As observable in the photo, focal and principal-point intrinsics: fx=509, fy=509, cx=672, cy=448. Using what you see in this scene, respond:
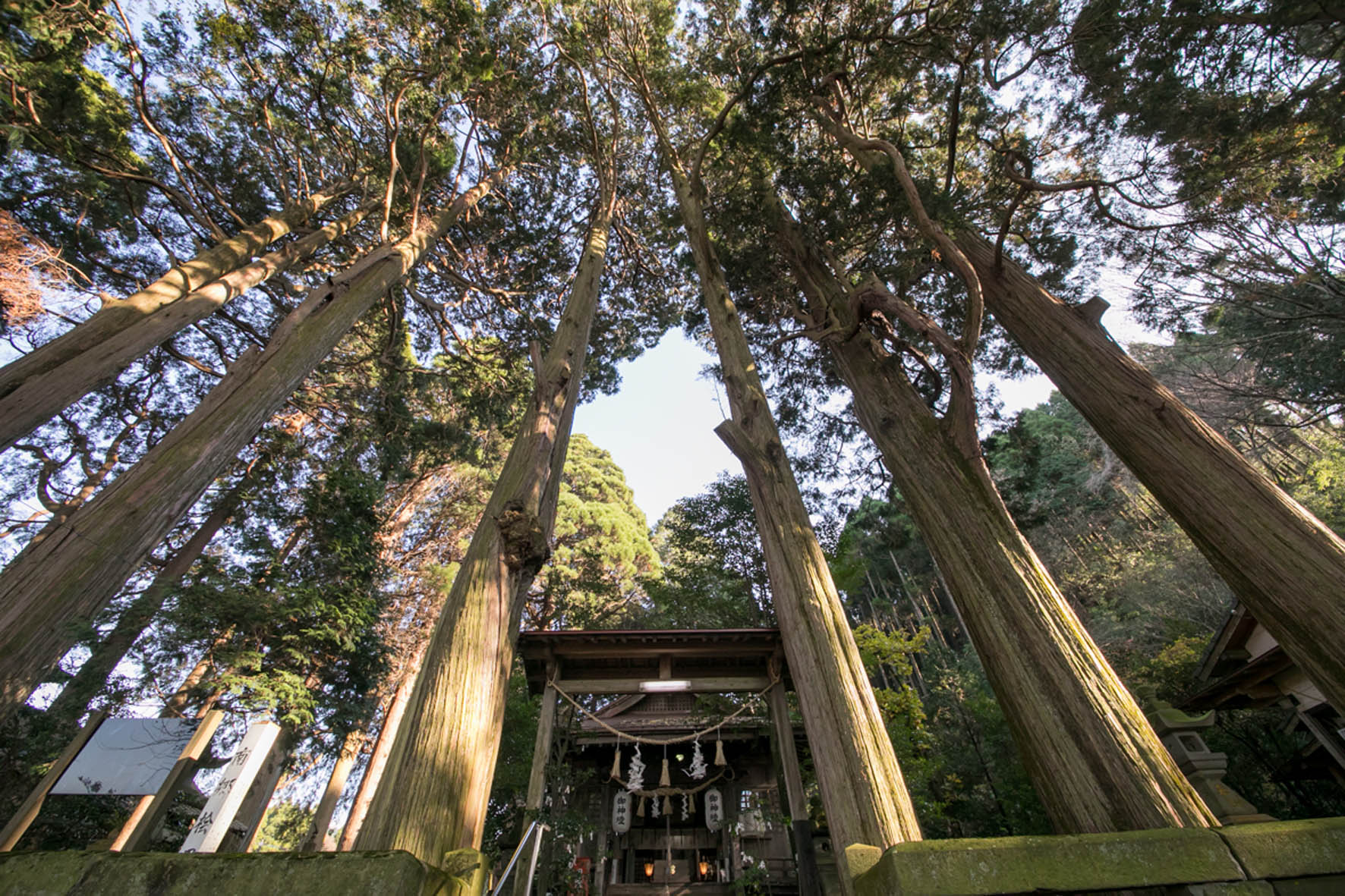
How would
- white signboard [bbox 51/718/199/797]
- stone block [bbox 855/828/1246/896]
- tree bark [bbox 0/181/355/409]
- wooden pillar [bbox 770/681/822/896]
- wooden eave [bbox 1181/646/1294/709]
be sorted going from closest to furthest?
stone block [bbox 855/828/1246/896], tree bark [bbox 0/181/355/409], wooden pillar [bbox 770/681/822/896], wooden eave [bbox 1181/646/1294/709], white signboard [bbox 51/718/199/797]

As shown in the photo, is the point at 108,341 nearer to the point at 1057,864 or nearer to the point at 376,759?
the point at 1057,864

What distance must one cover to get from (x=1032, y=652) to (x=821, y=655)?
1611mm

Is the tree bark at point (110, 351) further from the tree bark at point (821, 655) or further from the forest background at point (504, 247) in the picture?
the tree bark at point (821, 655)

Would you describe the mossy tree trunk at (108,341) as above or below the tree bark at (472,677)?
above

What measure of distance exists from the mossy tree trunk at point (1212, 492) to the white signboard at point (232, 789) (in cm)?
720

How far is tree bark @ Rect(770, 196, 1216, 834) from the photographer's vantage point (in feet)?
7.78

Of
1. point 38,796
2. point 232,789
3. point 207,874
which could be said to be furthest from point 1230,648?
point 38,796

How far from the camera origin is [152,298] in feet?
15.2

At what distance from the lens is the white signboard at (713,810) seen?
8320 mm

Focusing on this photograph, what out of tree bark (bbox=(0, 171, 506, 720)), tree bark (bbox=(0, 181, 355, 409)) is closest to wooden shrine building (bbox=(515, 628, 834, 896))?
tree bark (bbox=(0, 171, 506, 720))

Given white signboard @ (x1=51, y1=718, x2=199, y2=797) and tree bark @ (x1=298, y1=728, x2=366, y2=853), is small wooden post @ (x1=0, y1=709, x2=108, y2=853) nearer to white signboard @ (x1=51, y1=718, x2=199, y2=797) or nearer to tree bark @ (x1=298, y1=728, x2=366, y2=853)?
white signboard @ (x1=51, y1=718, x2=199, y2=797)

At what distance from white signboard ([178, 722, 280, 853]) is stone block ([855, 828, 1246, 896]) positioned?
17.5 ft

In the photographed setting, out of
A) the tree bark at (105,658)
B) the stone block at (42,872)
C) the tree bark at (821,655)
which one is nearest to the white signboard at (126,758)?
the tree bark at (105,658)

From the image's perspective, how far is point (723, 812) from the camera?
366 inches
